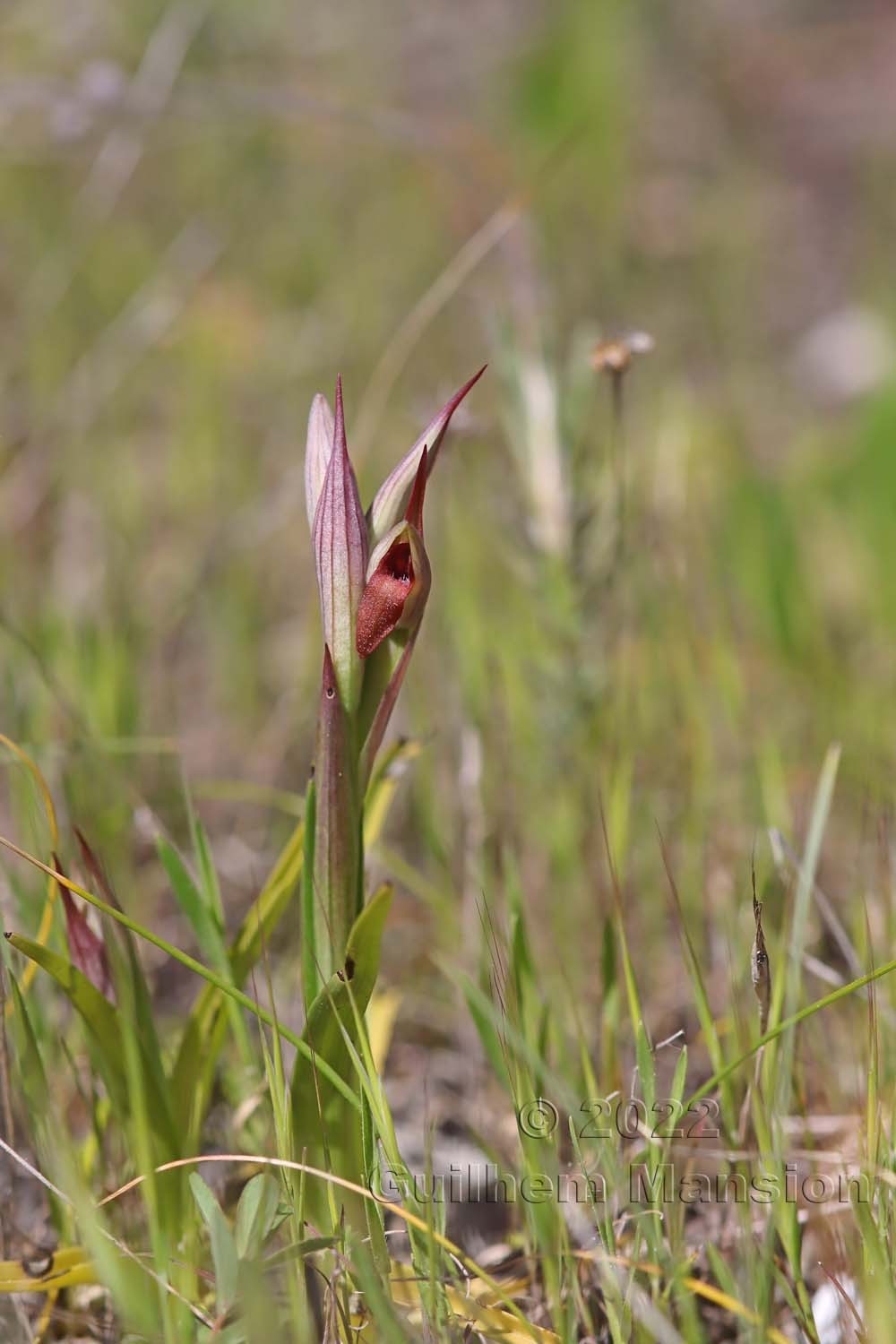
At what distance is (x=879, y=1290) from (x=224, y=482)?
8.42ft

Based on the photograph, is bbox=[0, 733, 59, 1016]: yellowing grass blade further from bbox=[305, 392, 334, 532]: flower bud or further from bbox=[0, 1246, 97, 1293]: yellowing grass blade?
bbox=[305, 392, 334, 532]: flower bud

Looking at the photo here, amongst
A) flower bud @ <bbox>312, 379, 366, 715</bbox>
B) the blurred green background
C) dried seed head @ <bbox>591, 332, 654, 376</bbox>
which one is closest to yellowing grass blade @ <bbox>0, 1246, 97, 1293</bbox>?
the blurred green background

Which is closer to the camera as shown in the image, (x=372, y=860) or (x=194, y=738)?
(x=372, y=860)

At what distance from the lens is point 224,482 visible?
2986mm

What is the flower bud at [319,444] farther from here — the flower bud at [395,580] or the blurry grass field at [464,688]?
the blurry grass field at [464,688]

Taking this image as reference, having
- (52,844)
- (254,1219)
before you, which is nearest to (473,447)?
(52,844)

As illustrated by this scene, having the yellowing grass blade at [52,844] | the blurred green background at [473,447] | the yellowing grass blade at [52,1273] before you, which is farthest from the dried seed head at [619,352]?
the yellowing grass blade at [52,1273]

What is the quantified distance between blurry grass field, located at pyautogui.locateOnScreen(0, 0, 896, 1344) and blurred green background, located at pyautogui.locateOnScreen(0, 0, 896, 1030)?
0.02 meters

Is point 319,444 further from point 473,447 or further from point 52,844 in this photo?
point 473,447

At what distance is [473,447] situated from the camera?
250 cm

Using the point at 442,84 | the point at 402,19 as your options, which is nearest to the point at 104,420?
the point at 442,84

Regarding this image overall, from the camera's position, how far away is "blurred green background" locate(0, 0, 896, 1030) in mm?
1742

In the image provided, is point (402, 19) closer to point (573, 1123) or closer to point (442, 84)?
point (442, 84)

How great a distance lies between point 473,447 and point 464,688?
871mm
